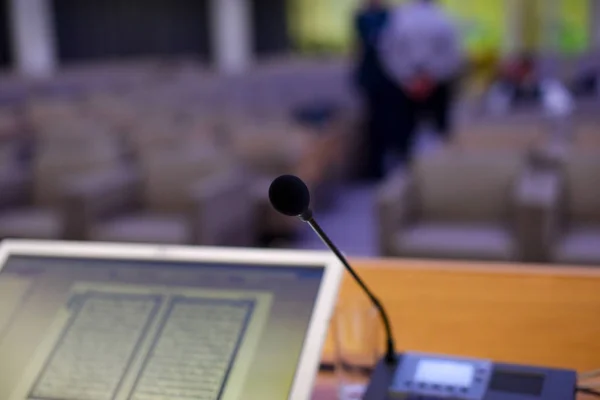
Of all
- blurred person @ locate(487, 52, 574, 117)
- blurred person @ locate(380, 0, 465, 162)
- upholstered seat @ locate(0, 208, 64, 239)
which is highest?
blurred person @ locate(487, 52, 574, 117)

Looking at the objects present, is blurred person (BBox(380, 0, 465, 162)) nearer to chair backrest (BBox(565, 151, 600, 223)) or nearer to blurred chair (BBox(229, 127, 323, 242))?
blurred chair (BBox(229, 127, 323, 242))

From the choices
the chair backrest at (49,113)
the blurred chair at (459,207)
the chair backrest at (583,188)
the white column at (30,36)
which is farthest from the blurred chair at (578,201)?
the white column at (30,36)

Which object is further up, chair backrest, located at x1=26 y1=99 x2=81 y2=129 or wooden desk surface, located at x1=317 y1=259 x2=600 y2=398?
chair backrest, located at x1=26 y1=99 x2=81 y2=129

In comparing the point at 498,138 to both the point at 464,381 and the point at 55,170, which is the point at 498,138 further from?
the point at 464,381

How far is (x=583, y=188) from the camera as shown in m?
3.73

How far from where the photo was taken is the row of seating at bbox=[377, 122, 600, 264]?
3523 mm

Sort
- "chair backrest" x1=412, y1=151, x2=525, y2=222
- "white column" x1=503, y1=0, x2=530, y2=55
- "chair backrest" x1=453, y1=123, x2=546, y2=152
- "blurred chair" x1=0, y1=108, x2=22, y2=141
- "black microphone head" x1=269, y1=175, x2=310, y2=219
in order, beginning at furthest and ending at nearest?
"white column" x1=503, y1=0, x2=530, y2=55
"blurred chair" x1=0, y1=108, x2=22, y2=141
"chair backrest" x1=453, y1=123, x2=546, y2=152
"chair backrest" x1=412, y1=151, x2=525, y2=222
"black microphone head" x1=269, y1=175, x2=310, y2=219

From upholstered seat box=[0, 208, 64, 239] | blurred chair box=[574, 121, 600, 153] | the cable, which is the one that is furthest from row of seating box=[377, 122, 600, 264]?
the cable

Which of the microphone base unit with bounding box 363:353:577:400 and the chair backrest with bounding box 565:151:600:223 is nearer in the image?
the microphone base unit with bounding box 363:353:577:400

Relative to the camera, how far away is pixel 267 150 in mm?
5094

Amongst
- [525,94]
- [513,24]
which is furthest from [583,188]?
[513,24]

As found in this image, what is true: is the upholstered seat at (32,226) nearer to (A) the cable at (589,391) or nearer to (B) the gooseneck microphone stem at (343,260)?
(B) the gooseneck microphone stem at (343,260)

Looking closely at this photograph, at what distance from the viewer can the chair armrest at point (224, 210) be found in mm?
3891

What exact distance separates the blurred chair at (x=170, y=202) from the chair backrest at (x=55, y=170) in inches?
9.2
